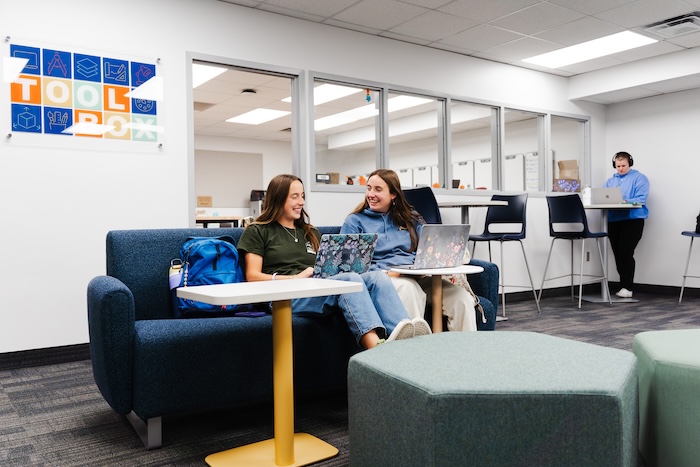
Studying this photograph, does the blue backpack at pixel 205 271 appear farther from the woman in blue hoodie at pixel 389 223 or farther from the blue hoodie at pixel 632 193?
the blue hoodie at pixel 632 193

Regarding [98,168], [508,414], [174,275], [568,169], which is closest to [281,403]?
[508,414]

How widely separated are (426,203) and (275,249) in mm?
1945

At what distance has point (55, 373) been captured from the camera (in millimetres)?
3082

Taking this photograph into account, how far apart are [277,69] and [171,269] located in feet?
7.24

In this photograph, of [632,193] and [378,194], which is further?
[632,193]

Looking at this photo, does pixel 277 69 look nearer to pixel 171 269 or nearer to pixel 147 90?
pixel 147 90

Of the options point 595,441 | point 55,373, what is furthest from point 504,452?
point 55,373

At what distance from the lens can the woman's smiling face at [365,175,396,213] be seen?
2777 mm

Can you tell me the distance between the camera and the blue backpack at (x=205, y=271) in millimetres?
2311

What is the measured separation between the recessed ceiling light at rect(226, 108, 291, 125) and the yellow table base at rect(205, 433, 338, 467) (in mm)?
6441

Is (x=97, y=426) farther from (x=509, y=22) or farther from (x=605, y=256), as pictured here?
(x=605, y=256)

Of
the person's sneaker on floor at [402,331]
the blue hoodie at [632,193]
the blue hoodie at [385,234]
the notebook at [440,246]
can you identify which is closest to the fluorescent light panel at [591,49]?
the blue hoodie at [632,193]

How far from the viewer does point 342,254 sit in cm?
219

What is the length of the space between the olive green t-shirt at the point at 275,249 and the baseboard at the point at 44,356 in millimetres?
1543
